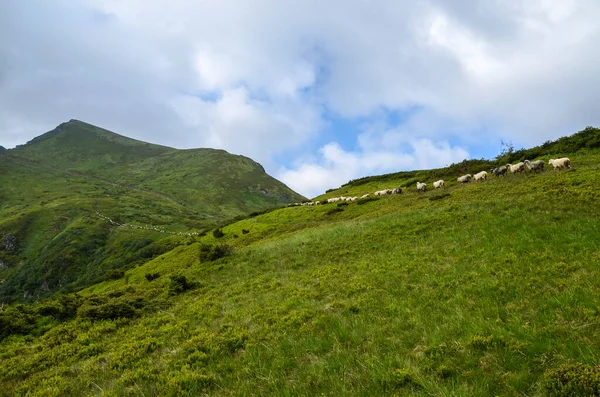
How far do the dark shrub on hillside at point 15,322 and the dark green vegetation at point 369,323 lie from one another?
70 millimetres

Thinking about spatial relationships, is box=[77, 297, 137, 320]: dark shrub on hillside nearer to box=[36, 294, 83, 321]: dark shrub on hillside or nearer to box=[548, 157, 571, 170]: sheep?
box=[36, 294, 83, 321]: dark shrub on hillside

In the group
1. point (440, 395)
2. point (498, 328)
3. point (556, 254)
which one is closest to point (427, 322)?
point (498, 328)

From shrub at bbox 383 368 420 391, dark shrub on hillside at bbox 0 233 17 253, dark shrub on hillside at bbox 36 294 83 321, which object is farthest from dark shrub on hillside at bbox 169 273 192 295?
dark shrub on hillside at bbox 0 233 17 253

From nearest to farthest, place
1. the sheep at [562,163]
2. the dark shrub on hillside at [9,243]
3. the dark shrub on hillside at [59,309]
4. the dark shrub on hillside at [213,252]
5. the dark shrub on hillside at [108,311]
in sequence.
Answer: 1. the dark shrub on hillside at [108,311]
2. the dark shrub on hillside at [59,309]
3. the dark shrub on hillside at [213,252]
4. the sheep at [562,163]
5. the dark shrub on hillside at [9,243]

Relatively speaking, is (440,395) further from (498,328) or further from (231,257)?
(231,257)

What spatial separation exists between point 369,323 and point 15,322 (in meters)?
18.0

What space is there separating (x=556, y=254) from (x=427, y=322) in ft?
27.7

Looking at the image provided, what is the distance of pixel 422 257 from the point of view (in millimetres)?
19484

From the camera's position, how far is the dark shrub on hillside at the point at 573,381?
6.16 meters

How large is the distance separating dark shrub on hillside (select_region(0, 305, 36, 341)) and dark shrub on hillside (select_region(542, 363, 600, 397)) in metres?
21.9

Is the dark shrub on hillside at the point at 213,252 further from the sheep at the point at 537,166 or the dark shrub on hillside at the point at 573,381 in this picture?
the sheep at the point at 537,166

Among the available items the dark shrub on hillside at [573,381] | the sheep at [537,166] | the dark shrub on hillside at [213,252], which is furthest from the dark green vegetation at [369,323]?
the sheep at [537,166]

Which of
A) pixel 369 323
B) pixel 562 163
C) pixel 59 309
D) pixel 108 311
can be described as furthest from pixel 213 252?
pixel 562 163

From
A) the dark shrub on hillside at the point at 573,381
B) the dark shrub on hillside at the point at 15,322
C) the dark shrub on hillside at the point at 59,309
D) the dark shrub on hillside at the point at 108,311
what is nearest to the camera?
the dark shrub on hillside at the point at 573,381
